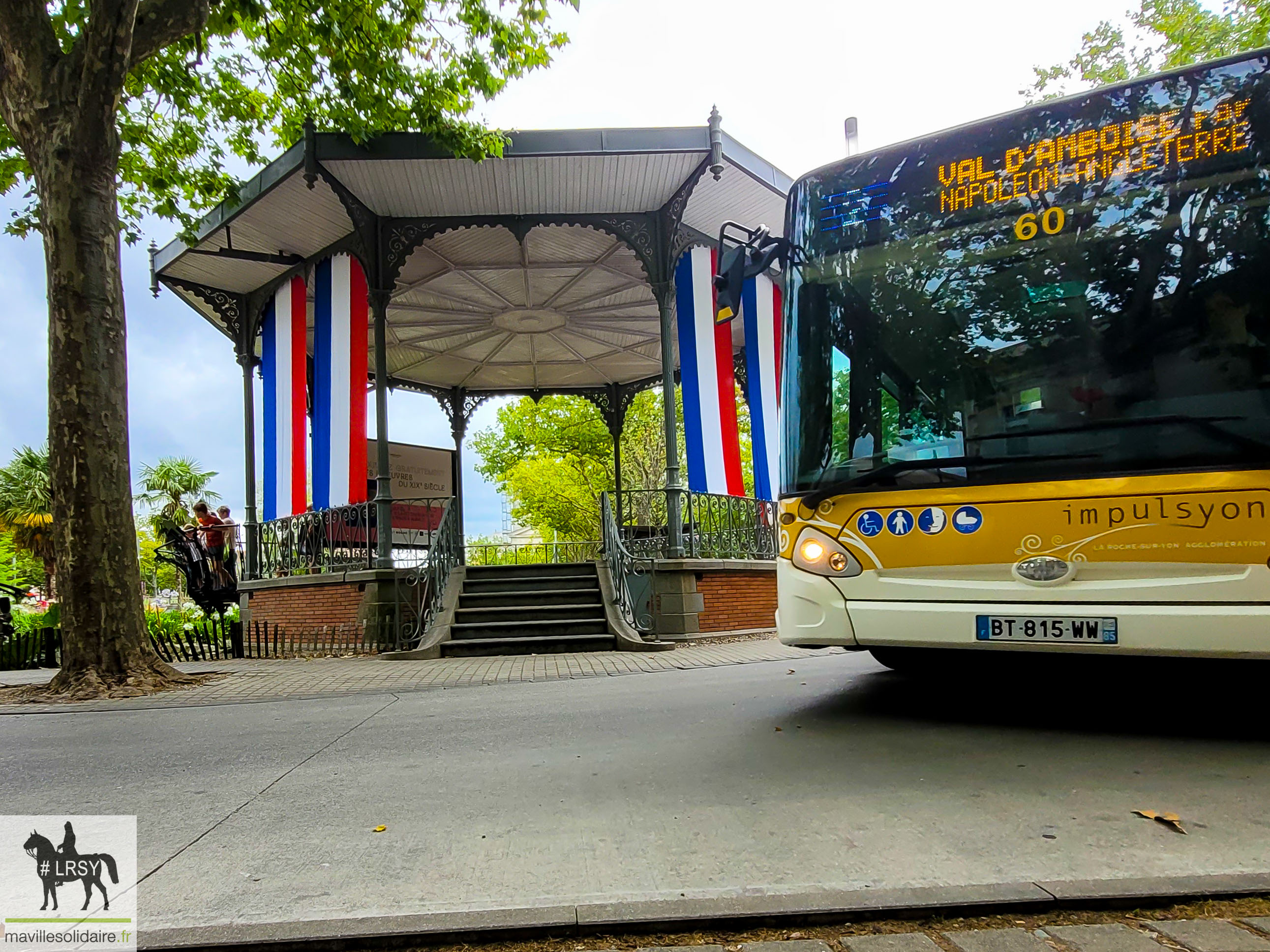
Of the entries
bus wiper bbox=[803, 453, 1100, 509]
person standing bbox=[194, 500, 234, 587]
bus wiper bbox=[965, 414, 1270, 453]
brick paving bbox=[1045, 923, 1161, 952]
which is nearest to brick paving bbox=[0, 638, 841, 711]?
bus wiper bbox=[803, 453, 1100, 509]

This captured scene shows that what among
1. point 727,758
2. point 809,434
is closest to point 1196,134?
point 809,434

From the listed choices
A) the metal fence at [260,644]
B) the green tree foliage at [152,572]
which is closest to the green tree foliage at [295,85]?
the metal fence at [260,644]

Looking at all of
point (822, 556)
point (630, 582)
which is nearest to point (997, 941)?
point (822, 556)

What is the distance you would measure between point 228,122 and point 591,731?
35.2 ft

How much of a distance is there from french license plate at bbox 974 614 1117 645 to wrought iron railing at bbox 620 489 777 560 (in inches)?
262

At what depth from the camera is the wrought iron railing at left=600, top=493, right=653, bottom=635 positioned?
417 inches

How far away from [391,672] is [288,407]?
659cm

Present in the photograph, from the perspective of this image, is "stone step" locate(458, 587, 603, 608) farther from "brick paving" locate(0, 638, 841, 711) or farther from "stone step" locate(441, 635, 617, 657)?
"brick paving" locate(0, 638, 841, 711)

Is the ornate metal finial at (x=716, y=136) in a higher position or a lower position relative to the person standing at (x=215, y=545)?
higher

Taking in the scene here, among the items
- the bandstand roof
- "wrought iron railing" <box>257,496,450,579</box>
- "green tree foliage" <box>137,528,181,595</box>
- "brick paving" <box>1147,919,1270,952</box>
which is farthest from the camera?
"green tree foliage" <box>137,528,181,595</box>

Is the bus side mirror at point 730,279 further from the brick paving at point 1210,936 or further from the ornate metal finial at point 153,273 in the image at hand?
the ornate metal finial at point 153,273

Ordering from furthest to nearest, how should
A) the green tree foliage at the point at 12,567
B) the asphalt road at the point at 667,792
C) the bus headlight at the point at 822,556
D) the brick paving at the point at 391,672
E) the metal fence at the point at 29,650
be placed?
the green tree foliage at the point at 12,567, the metal fence at the point at 29,650, the brick paving at the point at 391,672, the bus headlight at the point at 822,556, the asphalt road at the point at 667,792

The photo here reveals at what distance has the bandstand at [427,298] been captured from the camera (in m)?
10.5

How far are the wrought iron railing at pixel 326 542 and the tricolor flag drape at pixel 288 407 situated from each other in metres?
0.42
